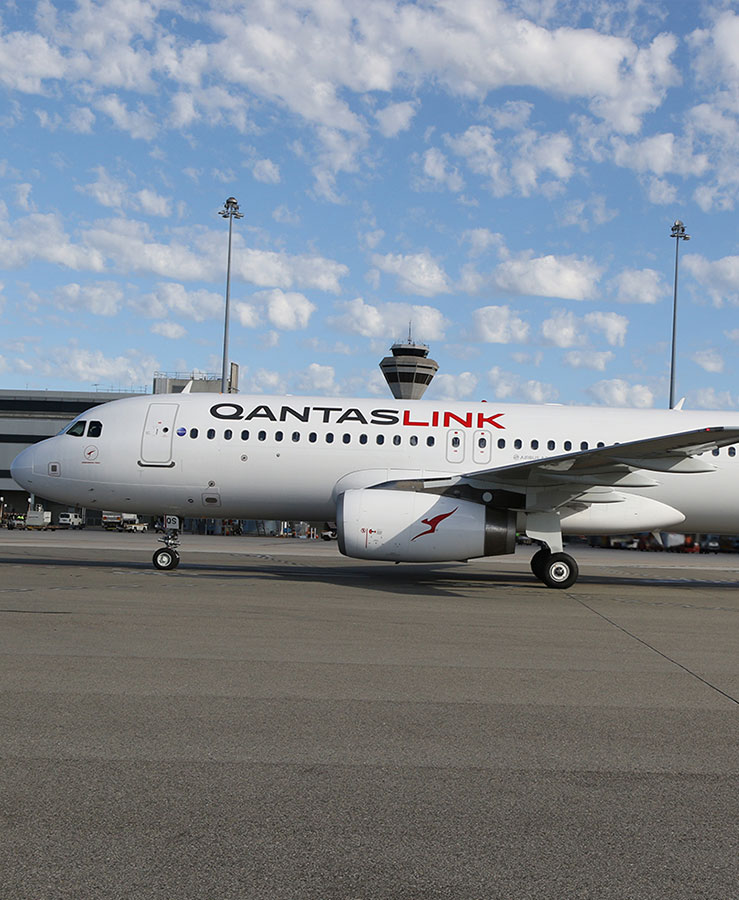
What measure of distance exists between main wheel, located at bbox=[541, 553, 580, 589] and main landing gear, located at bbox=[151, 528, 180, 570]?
320 inches

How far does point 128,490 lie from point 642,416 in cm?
1195

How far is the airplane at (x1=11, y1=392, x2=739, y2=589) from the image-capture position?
1839 cm

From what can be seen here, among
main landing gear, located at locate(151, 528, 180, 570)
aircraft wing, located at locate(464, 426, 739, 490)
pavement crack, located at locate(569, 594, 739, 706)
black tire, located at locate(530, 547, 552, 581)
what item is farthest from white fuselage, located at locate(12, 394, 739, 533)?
pavement crack, located at locate(569, 594, 739, 706)

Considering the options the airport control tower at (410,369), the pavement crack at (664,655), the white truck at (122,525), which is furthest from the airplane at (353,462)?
the airport control tower at (410,369)

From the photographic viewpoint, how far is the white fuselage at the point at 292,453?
19.2 m

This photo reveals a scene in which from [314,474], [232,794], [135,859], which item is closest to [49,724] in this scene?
[232,794]

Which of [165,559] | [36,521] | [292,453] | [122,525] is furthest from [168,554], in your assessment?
[122,525]

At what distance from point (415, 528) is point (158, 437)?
6534 mm

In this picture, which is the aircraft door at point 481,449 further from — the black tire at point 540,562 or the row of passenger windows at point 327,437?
the black tire at point 540,562

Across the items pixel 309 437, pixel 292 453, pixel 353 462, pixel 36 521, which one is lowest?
pixel 36 521

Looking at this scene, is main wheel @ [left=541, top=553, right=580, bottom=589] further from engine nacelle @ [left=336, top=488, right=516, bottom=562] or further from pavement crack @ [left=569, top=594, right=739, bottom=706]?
pavement crack @ [left=569, top=594, right=739, bottom=706]

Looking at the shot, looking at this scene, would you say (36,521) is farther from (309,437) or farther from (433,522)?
(433,522)

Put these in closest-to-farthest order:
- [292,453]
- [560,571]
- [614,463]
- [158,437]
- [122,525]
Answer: [614,463] → [560,571] → [292,453] → [158,437] → [122,525]

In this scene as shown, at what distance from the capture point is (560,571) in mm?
18297
